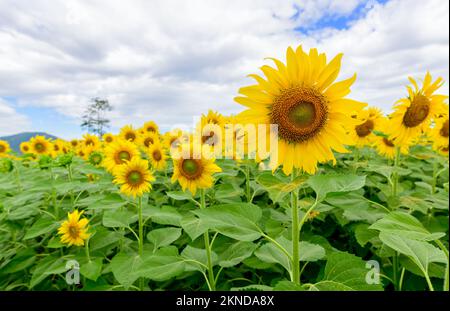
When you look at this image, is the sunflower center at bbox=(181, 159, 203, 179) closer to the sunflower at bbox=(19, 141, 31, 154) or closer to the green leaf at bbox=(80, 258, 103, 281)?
the green leaf at bbox=(80, 258, 103, 281)

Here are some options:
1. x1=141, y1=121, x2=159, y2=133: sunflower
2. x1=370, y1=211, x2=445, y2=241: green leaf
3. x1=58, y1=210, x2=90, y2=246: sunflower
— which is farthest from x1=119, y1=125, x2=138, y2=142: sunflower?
x1=370, y1=211, x2=445, y2=241: green leaf

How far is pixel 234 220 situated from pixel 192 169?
2.32 feet

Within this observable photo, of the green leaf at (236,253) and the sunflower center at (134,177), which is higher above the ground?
the sunflower center at (134,177)

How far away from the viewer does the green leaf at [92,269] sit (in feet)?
5.27

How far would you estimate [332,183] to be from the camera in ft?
3.70

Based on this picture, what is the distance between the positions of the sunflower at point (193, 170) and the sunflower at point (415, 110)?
1160 mm

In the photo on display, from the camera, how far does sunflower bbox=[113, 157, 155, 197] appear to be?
1941 millimetres

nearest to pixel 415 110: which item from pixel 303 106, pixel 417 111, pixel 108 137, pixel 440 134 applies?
pixel 417 111

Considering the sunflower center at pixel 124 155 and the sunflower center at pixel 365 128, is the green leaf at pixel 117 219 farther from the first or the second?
the sunflower center at pixel 365 128

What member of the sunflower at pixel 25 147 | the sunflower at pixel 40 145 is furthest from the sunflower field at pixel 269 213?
the sunflower at pixel 25 147

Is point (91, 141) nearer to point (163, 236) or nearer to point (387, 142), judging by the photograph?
point (163, 236)

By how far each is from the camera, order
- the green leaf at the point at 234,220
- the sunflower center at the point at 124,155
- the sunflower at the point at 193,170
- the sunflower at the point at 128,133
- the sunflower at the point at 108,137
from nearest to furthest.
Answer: the green leaf at the point at 234,220 → the sunflower at the point at 193,170 → the sunflower center at the point at 124,155 → the sunflower at the point at 128,133 → the sunflower at the point at 108,137

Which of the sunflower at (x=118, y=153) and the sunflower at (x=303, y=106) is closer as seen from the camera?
the sunflower at (x=303, y=106)
